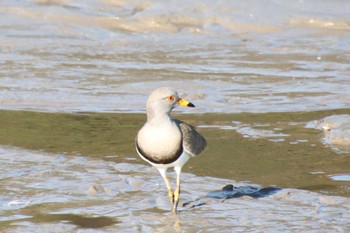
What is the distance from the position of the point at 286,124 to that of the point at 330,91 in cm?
180

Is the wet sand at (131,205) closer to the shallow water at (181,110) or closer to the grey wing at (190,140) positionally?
the shallow water at (181,110)

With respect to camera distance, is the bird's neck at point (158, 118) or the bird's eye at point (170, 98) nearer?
the bird's neck at point (158, 118)

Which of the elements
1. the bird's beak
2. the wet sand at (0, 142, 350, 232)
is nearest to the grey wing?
the bird's beak

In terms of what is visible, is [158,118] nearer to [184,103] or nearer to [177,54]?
[184,103]

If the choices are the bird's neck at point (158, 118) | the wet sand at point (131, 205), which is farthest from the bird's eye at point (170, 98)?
the wet sand at point (131, 205)

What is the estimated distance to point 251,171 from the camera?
25.1 feet

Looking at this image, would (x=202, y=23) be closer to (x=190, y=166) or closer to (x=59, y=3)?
(x=59, y=3)

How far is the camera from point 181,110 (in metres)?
10.1

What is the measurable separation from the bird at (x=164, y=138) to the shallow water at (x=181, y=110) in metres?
0.39

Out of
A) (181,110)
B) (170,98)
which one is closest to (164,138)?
(170,98)

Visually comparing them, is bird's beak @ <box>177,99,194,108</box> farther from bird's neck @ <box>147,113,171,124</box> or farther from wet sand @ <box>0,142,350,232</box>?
wet sand @ <box>0,142,350,232</box>

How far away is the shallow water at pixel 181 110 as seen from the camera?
6.47m

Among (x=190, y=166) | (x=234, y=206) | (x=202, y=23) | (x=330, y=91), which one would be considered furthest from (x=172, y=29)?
(x=234, y=206)

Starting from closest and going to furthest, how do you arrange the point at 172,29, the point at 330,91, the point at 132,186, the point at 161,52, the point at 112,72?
the point at 132,186 < the point at 330,91 < the point at 112,72 < the point at 161,52 < the point at 172,29
